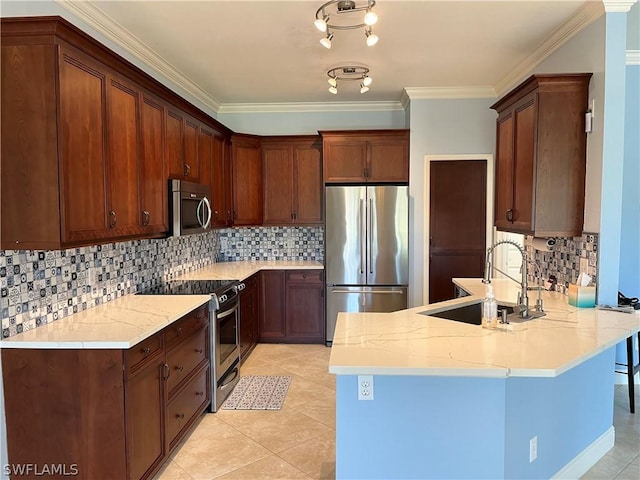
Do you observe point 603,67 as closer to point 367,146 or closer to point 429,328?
point 429,328

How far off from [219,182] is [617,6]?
3.64 meters

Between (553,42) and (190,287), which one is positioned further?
(190,287)

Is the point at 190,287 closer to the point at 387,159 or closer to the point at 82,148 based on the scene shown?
the point at 82,148

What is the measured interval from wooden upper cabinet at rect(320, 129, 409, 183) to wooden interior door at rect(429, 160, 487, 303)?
3.36 ft

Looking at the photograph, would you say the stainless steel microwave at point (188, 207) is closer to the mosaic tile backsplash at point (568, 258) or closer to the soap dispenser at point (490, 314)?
the soap dispenser at point (490, 314)

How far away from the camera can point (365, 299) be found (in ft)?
16.3

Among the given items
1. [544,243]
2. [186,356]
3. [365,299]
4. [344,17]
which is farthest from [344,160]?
[186,356]

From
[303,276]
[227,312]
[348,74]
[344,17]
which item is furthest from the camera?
[303,276]

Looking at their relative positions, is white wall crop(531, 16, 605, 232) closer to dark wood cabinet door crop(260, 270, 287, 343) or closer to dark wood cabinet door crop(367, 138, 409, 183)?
dark wood cabinet door crop(367, 138, 409, 183)

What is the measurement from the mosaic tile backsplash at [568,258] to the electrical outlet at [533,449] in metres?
1.30

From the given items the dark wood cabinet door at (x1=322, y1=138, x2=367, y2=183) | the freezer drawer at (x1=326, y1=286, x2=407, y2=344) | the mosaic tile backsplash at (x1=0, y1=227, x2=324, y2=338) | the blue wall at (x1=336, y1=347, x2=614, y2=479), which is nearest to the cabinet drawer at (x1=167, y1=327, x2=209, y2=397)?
the mosaic tile backsplash at (x1=0, y1=227, x2=324, y2=338)

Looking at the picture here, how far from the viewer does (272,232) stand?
5.67m

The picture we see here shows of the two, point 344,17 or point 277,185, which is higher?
point 344,17

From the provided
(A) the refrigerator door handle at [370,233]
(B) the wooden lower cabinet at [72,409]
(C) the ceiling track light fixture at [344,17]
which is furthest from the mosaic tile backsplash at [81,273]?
(C) the ceiling track light fixture at [344,17]
